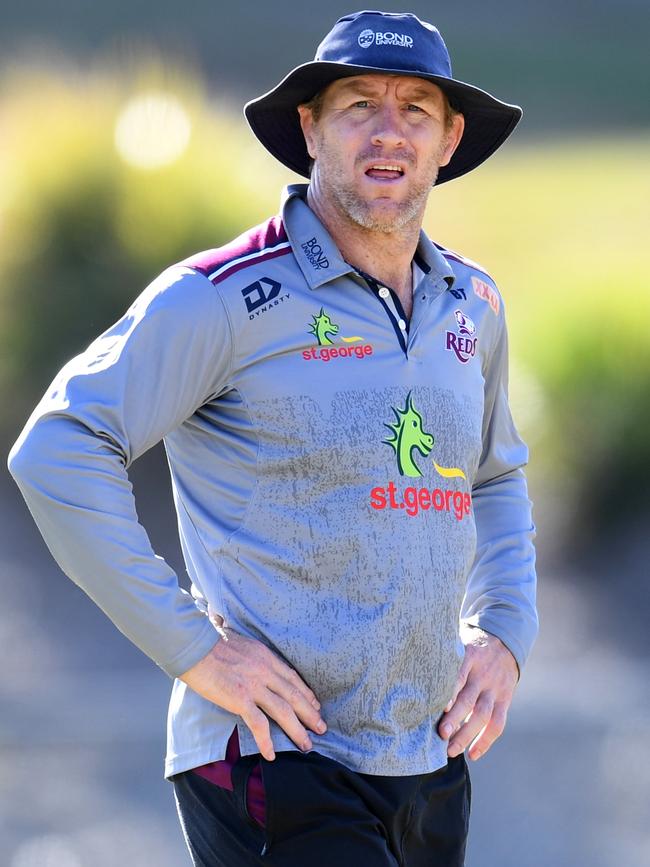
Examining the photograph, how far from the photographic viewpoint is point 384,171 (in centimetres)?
230

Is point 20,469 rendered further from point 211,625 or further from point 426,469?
point 426,469

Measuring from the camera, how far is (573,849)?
4.02 metres

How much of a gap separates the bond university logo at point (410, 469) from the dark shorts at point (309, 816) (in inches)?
15.6

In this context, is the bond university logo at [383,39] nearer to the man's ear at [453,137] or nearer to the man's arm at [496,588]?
the man's ear at [453,137]

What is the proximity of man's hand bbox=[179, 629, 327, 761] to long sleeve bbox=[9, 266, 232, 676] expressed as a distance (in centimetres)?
3

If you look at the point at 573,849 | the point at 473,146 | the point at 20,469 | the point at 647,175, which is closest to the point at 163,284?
the point at 20,469

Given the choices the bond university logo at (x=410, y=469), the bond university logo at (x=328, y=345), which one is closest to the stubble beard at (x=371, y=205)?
the bond university logo at (x=328, y=345)

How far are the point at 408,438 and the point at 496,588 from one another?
51cm

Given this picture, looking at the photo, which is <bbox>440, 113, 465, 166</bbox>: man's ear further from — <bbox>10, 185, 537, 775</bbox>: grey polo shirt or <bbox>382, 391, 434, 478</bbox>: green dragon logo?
<bbox>382, 391, 434, 478</bbox>: green dragon logo

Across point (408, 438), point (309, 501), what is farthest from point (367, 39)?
point (309, 501)

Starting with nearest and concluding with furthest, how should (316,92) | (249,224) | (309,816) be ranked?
(309,816)
(316,92)
(249,224)

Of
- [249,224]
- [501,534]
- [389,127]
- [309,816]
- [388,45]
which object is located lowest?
[249,224]

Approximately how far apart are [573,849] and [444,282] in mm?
2233

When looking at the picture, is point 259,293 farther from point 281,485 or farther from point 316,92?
point 316,92
